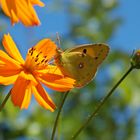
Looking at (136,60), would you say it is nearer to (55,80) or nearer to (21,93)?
(55,80)

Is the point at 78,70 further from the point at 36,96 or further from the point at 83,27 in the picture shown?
the point at 83,27

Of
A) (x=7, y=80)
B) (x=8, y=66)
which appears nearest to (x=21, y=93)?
(x=7, y=80)

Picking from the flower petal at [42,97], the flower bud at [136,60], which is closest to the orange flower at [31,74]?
the flower petal at [42,97]

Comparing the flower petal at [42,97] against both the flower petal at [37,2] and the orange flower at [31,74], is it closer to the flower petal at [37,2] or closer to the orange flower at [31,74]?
the orange flower at [31,74]

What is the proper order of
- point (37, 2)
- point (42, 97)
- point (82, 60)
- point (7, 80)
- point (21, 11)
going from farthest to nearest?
point (82, 60) → point (42, 97) → point (7, 80) → point (37, 2) → point (21, 11)

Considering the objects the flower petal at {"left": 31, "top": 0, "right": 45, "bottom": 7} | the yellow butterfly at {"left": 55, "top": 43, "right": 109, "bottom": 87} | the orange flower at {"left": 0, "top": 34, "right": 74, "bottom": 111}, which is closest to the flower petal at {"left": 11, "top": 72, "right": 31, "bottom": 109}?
the orange flower at {"left": 0, "top": 34, "right": 74, "bottom": 111}

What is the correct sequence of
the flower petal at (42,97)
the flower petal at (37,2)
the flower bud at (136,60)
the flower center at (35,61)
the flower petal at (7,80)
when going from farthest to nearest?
the flower center at (35,61)
the flower bud at (136,60)
the flower petal at (42,97)
the flower petal at (7,80)
the flower petal at (37,2)

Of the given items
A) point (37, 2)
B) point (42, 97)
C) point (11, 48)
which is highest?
point (37, 2)
